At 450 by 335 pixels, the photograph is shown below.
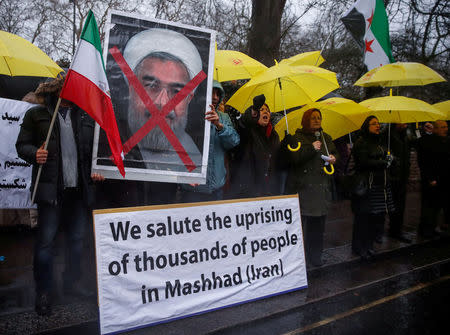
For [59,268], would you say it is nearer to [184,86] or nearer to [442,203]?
[184,86]

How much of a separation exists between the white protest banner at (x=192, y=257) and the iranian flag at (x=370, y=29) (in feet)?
9.46

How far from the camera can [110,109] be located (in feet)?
8.72

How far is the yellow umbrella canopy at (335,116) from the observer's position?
4293 millimetres

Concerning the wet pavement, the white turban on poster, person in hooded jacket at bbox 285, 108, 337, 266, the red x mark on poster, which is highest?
the white turban on poster

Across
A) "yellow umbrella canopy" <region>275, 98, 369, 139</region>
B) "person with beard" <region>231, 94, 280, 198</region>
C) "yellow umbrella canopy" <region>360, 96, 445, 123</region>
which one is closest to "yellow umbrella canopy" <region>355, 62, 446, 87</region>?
"yellow umbrella canopy" <region>360, 96, 445, 123</region>

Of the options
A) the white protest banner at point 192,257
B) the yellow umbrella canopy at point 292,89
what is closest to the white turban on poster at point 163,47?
the yellow umbrella canopy at point 292,89

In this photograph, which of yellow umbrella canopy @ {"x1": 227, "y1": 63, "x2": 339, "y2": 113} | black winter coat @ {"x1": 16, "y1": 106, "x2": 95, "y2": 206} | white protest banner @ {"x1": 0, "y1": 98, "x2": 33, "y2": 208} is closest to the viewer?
black winter coat @ {"x1": 16, "y1": 106, "x2": 95, "y2": 206}

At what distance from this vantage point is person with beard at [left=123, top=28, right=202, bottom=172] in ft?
9.54

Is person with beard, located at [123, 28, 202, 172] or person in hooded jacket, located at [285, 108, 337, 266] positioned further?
person in hooded jacket, located at [285, 108, 337, 266]

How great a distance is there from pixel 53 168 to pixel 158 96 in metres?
1.02

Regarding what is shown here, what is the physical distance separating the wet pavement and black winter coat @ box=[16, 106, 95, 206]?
944 mm

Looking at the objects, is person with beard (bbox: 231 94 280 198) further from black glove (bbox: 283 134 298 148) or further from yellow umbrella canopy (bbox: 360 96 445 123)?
yellow umbrella canopy (bbox: 360 96 445 123)

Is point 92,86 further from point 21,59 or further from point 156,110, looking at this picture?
point 21,59

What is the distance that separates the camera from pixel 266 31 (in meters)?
7.13
